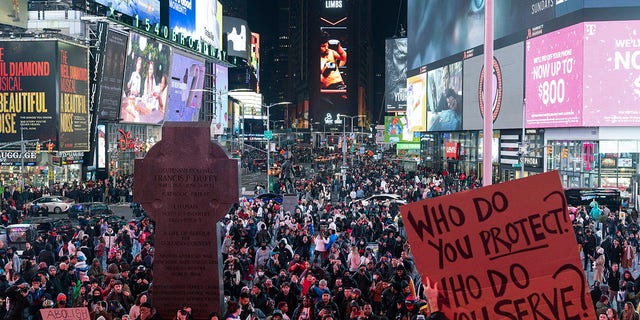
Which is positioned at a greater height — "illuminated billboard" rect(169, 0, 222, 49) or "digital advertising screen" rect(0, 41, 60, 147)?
"illuminated billboard" rect(169, 0, 222, 49)

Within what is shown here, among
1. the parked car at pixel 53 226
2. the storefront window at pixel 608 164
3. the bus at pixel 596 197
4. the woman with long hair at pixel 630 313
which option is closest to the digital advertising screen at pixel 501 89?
the storefront window at pixel 608 164

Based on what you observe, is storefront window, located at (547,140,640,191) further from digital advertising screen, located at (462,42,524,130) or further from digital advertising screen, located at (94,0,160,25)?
digital advertising screen, located at (94,0,160,25)

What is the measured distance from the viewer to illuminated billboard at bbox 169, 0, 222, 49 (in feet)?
298

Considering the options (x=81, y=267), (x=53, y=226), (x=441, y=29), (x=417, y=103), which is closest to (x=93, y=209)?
(x=53, y=226)

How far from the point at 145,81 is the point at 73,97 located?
15.6 metres

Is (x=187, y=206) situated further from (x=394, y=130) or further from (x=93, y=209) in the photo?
(x=394, y=130)

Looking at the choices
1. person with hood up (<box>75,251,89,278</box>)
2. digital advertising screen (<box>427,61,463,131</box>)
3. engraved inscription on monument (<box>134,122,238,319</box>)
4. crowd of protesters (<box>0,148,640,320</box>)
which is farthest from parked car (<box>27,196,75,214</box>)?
digital advertising screen (<box>427,61,463,131</box>)

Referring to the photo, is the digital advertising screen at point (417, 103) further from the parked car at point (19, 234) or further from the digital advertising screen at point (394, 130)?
the parked car at point (19, 234)

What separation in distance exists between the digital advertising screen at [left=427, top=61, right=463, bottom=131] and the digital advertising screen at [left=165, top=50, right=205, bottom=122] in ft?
82.1

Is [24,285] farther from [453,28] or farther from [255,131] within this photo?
[255,131]

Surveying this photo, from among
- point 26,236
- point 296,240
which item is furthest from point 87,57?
point 296,240

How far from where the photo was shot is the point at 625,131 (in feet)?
172

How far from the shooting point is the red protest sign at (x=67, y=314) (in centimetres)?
1172

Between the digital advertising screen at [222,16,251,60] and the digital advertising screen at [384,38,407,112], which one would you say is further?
the digital advertising screen at [222,16,251,60]
